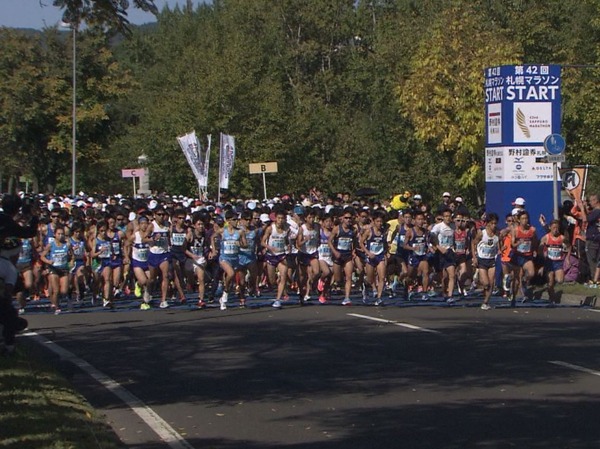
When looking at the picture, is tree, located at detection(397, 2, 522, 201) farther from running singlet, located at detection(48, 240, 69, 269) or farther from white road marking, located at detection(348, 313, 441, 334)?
white road marking, located at detection(348, 313, 441, 334)

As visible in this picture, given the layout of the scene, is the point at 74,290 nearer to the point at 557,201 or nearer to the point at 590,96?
the point at 557,201

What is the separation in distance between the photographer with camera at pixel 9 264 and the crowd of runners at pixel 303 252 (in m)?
6.93

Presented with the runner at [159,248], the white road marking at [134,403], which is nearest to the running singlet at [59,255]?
the runner at [159,248]

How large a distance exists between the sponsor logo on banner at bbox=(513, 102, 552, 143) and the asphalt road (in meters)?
6.82

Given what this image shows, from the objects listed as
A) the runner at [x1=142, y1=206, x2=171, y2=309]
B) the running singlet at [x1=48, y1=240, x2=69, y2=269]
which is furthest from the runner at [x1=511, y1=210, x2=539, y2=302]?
the running singlet at [x1=48, y1=240, x2=69, y2=269]

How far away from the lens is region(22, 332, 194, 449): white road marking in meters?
9.50

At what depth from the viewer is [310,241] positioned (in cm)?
2295

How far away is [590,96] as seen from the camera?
4675 cm

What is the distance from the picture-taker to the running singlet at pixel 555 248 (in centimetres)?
2238

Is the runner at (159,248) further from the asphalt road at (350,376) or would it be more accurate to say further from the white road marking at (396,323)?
the white road marking at (396,323)

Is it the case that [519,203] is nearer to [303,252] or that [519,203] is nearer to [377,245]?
[377,245]

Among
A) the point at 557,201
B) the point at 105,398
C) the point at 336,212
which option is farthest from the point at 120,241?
the point at 105,398

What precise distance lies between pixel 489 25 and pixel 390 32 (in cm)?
1602

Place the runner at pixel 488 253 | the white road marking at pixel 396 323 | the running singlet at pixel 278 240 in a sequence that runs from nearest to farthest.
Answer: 1. the white road marking at pixel 396 323
2. the runner at pixel 488 253
3. the running singlet at pixel 278 240
